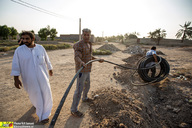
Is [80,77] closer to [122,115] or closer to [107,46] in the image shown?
[122,115]

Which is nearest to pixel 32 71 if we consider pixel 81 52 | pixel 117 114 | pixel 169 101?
pixel 81 52

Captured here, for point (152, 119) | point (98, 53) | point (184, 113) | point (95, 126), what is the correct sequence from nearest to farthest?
point (95, 126), point (152, 119), point (184, 113), point (98, 53)

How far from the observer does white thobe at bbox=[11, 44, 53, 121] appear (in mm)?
1985

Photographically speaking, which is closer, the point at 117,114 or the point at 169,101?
the point at 117,114

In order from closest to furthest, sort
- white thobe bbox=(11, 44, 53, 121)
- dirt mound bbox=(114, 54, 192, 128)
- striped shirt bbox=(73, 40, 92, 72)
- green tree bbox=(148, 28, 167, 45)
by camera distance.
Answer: white thobe bbox=(11, 44, 53, 121)
striped shirt bbox=(73, 40, 92, 72)
dirt mound bbox=(114, 54, 192, 128)
green tree bbox=(148, 28, 167, 45)

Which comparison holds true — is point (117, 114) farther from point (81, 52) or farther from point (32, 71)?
point (32, 71)

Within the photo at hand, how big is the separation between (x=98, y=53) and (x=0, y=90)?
1019cm

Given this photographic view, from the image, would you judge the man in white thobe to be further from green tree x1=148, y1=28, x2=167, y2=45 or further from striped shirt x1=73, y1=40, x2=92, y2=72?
green tree x1=148, y1=28, x2=167, y2=45

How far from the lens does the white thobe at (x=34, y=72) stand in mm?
1985

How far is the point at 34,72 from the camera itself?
6.80ft

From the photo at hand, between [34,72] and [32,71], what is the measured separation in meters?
0.04

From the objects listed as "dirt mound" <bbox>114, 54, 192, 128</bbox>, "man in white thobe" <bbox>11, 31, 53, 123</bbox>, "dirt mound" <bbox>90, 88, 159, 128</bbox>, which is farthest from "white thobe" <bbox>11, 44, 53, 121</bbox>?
"dirt mound" <bbox>114, 54, 192, 128</bbox>

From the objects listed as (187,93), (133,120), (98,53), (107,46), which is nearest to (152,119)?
(133,120)

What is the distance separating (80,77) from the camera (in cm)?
233
